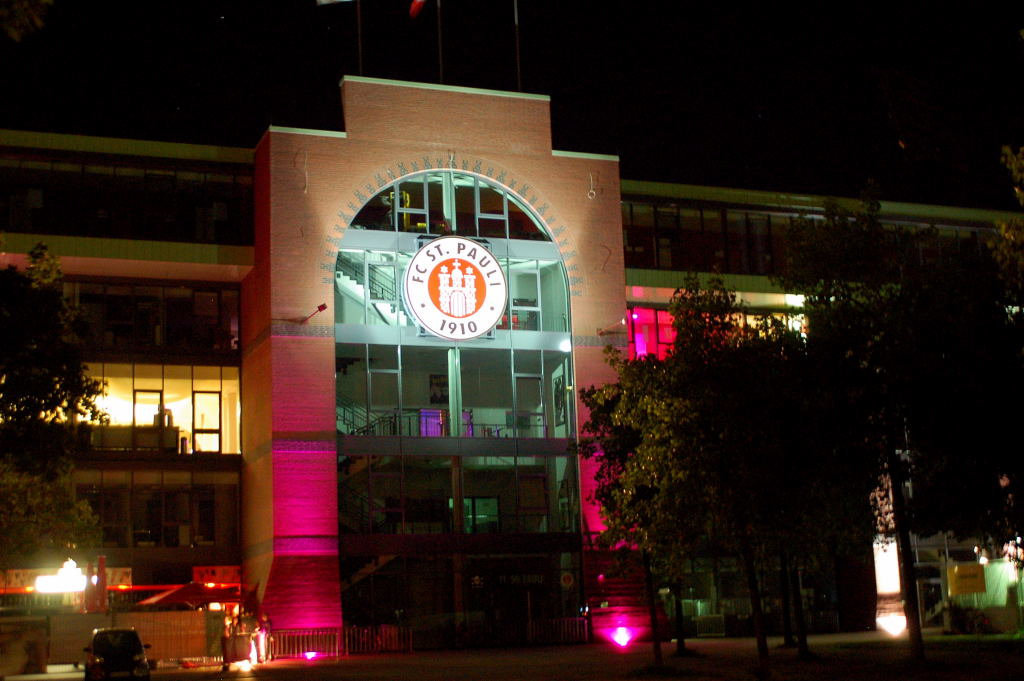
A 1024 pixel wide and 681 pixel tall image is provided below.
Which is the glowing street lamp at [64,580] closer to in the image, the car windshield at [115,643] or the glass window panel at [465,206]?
the car windshield at [115,643]

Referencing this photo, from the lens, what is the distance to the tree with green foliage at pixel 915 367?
95.2 feet

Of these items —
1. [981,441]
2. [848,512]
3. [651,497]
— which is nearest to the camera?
[981,441]

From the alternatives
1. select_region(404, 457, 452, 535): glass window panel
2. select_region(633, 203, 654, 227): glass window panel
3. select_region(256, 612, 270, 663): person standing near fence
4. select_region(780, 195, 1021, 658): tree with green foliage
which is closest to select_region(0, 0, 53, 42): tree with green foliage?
select_region(780, 195, 1021, 658): tree with green foliage

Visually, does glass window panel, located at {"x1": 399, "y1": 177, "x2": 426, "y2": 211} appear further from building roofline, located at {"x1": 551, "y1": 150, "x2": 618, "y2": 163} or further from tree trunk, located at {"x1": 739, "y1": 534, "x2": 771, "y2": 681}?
tree trunk, located at {"x1": 739, "y1": 534, "x2": 771, "y2": 681}

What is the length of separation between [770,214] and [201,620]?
31091 mm

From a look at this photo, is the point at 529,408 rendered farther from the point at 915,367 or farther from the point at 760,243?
the point at 915,367

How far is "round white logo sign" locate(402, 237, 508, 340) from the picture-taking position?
153 feet

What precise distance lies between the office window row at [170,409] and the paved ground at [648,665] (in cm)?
1190

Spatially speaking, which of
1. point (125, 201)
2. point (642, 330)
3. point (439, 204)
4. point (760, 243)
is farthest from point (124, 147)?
point (760, 243)

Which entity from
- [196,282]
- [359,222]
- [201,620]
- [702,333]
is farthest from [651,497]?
[196,282]

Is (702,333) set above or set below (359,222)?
below

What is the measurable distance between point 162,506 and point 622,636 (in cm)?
1810

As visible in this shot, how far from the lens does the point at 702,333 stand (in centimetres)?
2978

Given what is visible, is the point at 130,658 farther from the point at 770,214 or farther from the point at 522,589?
the point at 770,214
